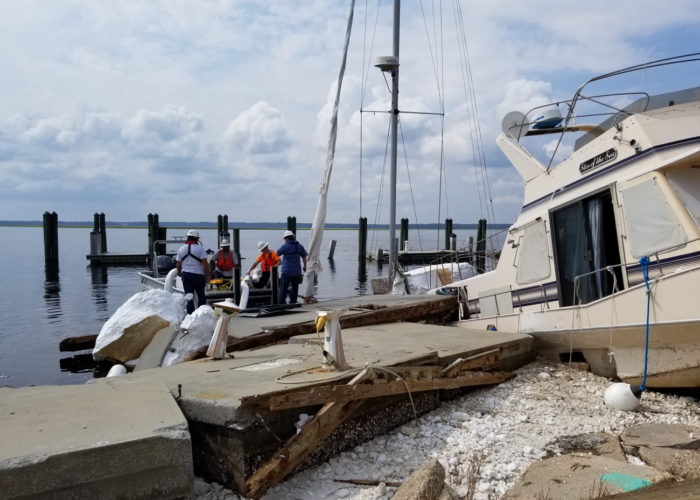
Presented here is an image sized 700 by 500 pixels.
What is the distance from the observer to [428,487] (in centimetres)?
381

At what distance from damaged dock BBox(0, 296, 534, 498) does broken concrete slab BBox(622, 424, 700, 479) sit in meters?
1.68

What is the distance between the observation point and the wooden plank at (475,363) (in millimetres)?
6113

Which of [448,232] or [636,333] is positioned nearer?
[636,333]

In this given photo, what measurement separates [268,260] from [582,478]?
9.63 metres

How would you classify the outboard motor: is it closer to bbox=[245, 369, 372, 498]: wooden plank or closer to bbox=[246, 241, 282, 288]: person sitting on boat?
bbox=[246, 241, 282, 288]: person sitting on boat

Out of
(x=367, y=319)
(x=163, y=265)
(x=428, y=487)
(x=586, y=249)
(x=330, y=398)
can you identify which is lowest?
(x=428, y=487)

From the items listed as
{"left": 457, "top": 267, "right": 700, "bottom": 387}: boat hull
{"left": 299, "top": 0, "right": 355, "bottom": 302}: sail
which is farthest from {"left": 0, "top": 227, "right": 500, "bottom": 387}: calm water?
{"left": 457, "top": 267, "right": 700, "bottom": 387}: boat hull

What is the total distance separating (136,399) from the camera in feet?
14.1

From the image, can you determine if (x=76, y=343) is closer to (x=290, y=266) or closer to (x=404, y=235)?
(x=290, y=266)

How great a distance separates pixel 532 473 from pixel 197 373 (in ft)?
9.85

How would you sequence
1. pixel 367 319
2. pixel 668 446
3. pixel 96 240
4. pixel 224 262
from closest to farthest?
1. pixel 668 446
2. pixel 367 319
3. pixel 224 262
4. pixel 96 240

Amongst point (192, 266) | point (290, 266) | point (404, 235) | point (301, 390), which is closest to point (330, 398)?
point (301, 390)

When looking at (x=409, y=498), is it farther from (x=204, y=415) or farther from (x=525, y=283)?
(x=525, y=283)

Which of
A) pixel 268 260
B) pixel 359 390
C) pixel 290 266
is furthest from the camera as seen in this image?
pixel 268 260
